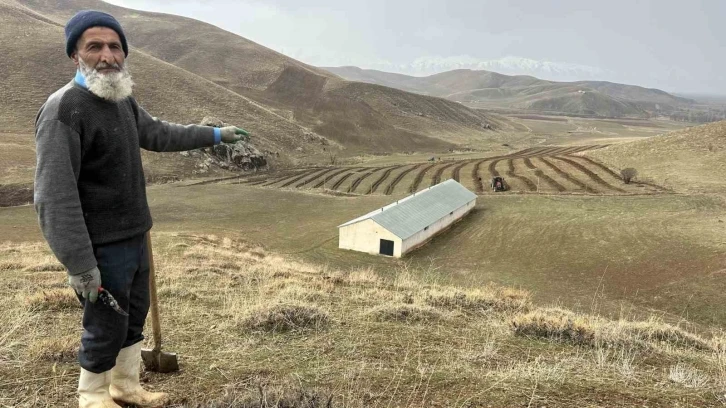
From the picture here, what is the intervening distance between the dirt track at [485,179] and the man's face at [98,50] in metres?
42.6

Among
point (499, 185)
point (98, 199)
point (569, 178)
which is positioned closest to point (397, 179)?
point (499, 185)

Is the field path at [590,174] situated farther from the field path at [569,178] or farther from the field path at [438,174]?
the field path at [438,174]

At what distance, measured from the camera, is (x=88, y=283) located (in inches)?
133

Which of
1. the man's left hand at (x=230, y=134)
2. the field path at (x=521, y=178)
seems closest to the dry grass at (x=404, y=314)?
the man's left hand at (x=230, y=134)

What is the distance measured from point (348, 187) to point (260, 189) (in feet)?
31.2

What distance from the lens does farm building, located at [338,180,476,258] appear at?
28.0 meters

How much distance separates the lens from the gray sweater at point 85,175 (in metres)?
3.28

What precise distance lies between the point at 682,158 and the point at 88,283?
6171 centimetres

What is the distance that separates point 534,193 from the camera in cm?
4134

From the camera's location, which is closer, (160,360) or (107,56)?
(107,56)

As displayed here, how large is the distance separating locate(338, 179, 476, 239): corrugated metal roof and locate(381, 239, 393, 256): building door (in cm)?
72

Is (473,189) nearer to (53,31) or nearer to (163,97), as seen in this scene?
(163,97)

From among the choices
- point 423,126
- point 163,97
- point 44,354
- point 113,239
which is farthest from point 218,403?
point 423,126

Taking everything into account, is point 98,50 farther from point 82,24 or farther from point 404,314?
point 404,314
